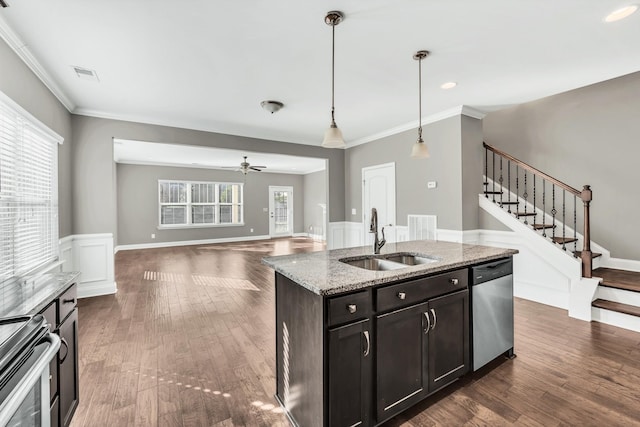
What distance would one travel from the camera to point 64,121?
383 centimetres

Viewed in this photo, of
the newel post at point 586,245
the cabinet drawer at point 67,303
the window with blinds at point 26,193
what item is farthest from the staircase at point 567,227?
the window with blinds at point 26,193

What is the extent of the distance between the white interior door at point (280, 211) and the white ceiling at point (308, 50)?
6.83 m

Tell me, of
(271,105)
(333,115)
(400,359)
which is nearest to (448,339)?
(400,359)

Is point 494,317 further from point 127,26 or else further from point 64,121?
point 64,121

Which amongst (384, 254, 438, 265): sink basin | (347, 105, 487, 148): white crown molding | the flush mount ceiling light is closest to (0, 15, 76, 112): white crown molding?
the flush mount ceiling light

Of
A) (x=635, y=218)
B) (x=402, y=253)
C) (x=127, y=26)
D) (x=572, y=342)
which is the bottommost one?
(x=572, y=342)

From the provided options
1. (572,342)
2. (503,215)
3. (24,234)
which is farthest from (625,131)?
(24,234)

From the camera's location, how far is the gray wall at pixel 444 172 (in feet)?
14.1

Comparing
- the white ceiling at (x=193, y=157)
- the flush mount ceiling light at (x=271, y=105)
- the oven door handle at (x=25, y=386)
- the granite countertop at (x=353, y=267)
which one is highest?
the white ceiling at (x=193, y=157)

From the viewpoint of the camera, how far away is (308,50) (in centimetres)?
265

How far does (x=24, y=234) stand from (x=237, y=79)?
2549 mm

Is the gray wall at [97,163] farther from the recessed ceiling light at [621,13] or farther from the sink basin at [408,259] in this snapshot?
the recessed ceiling light at [621,13]

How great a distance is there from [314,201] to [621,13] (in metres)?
9.25

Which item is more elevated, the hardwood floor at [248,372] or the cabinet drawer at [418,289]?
the cabinet drawer at [418,289]
